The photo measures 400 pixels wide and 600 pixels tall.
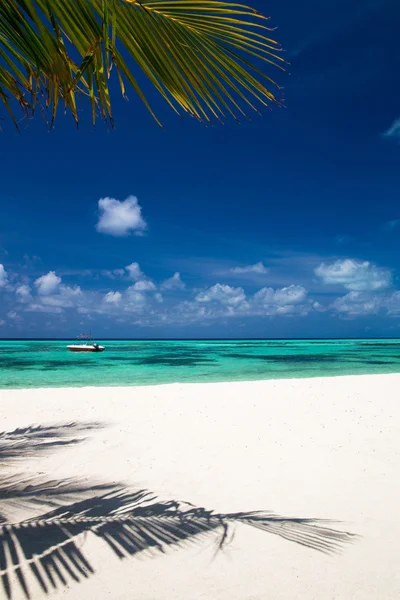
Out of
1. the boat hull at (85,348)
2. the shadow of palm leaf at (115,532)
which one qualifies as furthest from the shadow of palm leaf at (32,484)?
the boat hull at (85,348)

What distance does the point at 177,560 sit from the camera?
3049mm

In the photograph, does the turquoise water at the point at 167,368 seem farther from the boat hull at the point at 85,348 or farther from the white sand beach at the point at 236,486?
the white sand beach at the point at 236,486

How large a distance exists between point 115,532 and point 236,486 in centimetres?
165

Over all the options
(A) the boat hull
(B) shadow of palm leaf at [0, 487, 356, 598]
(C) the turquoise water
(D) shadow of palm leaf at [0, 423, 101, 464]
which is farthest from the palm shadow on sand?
(A) the boat hull

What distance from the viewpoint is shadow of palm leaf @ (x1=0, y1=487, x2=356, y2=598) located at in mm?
2883

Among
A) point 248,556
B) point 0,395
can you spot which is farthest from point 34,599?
point 0,395

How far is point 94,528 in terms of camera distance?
343cm

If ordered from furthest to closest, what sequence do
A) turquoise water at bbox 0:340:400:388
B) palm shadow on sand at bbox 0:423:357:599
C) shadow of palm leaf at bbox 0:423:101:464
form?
turquoise water at bbox 0:340:400:388
shadow of palm leaf at bbox 0:423:101:464
palm shadow on sand at bbox 0:423:357:599

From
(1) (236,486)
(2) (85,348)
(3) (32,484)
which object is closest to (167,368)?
(3) (32,484)

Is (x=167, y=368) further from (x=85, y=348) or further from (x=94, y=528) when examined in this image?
(x=85, y=348)

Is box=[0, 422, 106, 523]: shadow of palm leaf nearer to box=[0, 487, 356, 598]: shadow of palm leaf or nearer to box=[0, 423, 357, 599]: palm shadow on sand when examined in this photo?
box=[0, 423, 357, 599]: palm shadow on sand

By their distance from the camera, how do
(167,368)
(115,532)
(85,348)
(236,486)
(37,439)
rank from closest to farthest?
(115,532) → (236,486) → (37,439) → (167,368) → (85,348)

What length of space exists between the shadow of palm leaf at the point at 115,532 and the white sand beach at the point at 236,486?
0.08ft

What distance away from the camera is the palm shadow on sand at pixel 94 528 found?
9.52 feet
